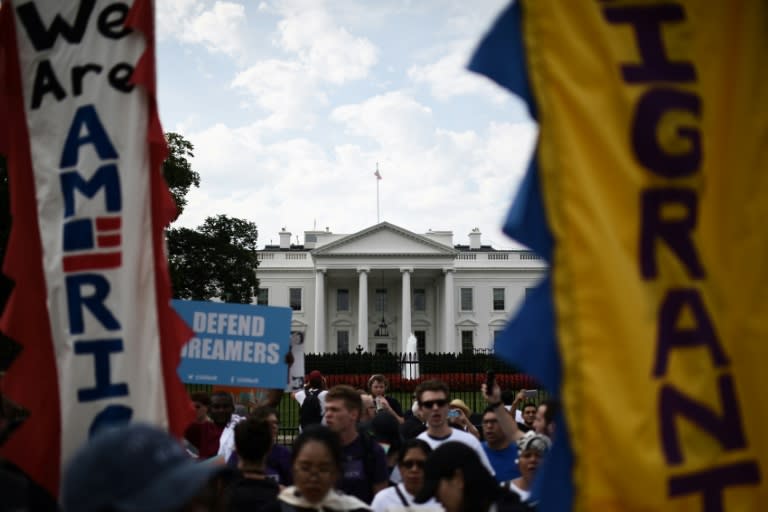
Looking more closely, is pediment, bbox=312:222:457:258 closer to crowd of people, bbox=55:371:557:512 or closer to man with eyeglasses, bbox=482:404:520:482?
crowd of people, bbox=55:371:557:512

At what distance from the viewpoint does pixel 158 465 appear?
62.1 inches

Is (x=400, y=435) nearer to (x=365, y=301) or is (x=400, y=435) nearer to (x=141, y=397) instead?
(x=141, y=397)

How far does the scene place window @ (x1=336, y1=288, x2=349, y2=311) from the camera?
6719cm

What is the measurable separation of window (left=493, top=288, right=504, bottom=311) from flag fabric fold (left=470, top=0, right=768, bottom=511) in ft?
217

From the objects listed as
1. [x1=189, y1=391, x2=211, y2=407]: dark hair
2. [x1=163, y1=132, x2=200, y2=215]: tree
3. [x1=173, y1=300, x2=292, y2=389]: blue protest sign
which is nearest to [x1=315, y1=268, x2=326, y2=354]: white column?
[x1=163, y1=132, x2=200, y2=215]: tree

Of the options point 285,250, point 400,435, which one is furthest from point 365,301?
point 400,435

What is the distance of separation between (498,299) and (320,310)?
16217mm

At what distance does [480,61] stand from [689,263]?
0.79m

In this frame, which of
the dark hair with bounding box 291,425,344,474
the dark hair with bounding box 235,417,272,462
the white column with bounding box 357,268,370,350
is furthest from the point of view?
the white column with bounding box 357,268,370,350

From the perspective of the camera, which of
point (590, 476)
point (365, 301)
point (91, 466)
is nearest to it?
point (91, 466)

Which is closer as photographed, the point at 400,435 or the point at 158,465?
the point at 158,465

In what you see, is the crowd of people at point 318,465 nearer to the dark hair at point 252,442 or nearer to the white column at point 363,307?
the dark hair at point 252,442

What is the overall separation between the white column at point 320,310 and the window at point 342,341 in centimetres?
151

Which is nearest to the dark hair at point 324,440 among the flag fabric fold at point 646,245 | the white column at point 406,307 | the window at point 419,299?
the flag fabric fold at point 646,245
